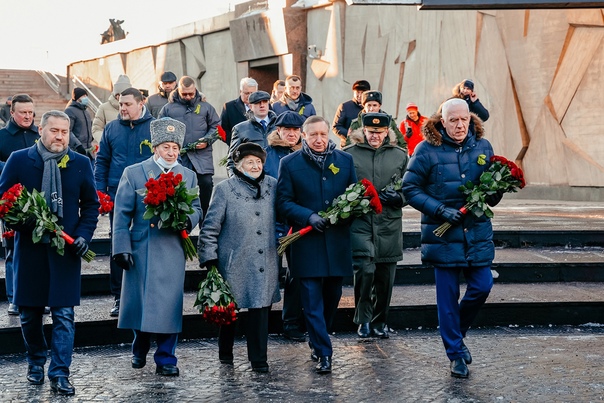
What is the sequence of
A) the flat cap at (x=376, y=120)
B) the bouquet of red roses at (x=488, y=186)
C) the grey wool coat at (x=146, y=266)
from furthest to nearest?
the flat cap at (x=376, y=120), the grey wool coat at (x=146, y=266), the bouquet of red roses at (x=488, y=186)

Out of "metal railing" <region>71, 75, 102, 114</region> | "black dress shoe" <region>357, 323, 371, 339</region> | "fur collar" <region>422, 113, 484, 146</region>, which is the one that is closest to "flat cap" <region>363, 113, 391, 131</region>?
"fur collar" <region>422, 113, 484, 146</region>

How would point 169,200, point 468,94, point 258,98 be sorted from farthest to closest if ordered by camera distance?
1. point 468,94
2. point 258,98
3. point 169,200

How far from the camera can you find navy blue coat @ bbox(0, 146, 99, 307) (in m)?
6.42

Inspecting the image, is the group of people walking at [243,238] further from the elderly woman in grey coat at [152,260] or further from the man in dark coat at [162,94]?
the man in dark coat at [162,94]

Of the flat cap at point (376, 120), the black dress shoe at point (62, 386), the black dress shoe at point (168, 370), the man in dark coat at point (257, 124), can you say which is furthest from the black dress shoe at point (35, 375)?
the man in dark coat at point (257, 124)

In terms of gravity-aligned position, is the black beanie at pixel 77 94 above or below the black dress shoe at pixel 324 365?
above

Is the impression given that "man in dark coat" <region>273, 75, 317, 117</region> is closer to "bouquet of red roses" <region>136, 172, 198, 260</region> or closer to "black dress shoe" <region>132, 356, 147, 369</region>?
"bouquet of red roses" <region>136, 172, 198, 260</region>

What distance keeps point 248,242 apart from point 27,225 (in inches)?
64.1

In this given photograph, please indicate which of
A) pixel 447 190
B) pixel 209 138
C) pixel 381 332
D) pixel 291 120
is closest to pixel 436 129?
pixel 447 190

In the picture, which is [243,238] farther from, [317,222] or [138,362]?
[138,362]

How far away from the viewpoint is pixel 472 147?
6.95 meters

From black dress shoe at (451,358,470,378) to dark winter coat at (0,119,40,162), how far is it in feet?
14.5

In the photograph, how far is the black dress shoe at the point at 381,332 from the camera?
8273 millimetres

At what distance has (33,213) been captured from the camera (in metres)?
6.29
